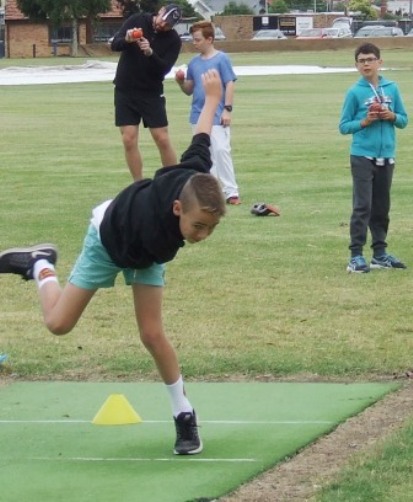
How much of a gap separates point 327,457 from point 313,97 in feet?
102

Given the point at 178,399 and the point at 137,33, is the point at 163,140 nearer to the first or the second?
the point at 137,33

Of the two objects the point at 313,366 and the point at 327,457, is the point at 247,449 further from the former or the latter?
the point at 313,366

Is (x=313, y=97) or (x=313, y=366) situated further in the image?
(x=313, y=97)

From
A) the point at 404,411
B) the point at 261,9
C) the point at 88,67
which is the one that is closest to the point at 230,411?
the point at 404,411

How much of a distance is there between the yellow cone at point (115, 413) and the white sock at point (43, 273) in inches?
28.0

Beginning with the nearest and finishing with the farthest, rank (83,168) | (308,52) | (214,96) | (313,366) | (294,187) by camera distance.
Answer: (214,96) < (313,366) < (294,187) < (83,168) < (308,52)

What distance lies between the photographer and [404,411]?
7.33 meters

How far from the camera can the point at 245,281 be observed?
1127 cm

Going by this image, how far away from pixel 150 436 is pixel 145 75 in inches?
301

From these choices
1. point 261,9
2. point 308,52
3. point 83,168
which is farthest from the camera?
point 261,9

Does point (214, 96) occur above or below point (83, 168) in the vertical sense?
above

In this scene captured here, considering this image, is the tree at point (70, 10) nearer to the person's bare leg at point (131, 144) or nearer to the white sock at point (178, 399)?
the person's bare leg at point (131, 144)

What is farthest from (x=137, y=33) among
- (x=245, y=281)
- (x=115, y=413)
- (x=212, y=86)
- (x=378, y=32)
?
(x=378, y=32)

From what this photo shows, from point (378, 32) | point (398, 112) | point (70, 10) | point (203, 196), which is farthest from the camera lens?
point (378, 32)
